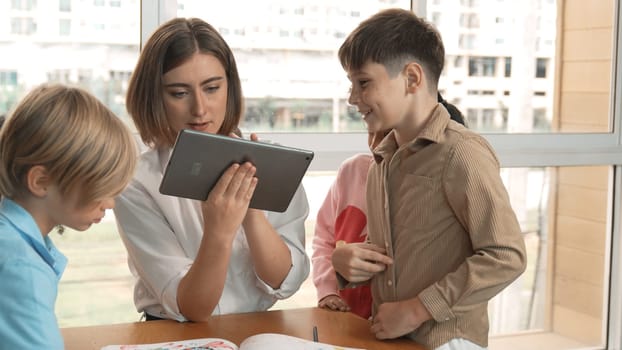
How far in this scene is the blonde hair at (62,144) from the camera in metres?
1.31

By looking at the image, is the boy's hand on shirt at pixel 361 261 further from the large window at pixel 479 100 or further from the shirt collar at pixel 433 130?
the large window at pixel 479 100

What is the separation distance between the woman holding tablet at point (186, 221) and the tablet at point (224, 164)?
0.39 feet

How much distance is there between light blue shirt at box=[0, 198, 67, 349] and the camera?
1215 mm

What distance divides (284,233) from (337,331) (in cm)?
31

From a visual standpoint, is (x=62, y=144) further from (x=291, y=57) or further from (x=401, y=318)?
(x=291, y=57)

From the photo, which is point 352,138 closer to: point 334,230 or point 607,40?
point 334,230

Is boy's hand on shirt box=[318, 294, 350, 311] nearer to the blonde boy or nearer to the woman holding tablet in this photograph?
the woman holding tablet

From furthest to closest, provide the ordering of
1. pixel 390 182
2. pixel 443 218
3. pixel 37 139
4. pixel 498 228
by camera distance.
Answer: pixel 390 182
pixel 443 218
pixel 498 228
pixel 37 139

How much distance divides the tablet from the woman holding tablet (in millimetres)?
119

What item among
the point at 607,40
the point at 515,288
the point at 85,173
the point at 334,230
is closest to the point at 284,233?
the point at 334,230

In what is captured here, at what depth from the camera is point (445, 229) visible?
1.75 m

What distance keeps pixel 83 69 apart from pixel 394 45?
1.13 metres

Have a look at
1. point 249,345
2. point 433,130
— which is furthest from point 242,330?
point 433,130

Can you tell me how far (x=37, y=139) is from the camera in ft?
4.29
